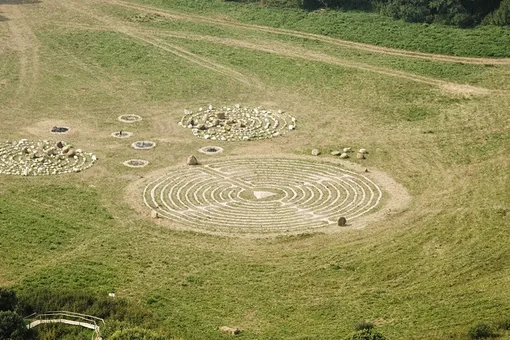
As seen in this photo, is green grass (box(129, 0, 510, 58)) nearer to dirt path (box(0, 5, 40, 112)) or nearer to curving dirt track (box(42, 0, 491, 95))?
curving dirt track (box(42, 0, 491, 95))

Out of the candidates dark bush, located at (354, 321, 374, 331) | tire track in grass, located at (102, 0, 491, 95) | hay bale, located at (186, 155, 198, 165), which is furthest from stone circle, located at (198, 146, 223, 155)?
dark bush, located at (354, 321, 374, 331)

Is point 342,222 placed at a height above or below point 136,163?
above

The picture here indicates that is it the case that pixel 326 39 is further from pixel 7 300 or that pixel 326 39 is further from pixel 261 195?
pixel 7 300

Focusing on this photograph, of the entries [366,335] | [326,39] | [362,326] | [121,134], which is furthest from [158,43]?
[366,335]

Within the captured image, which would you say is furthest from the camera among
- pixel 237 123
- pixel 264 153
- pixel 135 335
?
pixel 237 123

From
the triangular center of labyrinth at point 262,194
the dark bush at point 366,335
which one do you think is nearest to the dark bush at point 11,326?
the dark bush at point 366,335

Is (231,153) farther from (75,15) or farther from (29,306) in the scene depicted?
(75,15)

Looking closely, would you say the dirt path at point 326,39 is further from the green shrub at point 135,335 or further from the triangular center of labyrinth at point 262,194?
the green shrub at point 135,335
